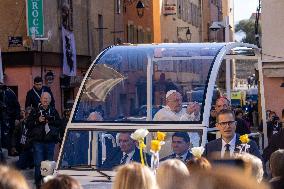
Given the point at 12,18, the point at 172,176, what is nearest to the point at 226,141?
the point at 172,176

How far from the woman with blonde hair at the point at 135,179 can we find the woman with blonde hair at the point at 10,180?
0.74 metres

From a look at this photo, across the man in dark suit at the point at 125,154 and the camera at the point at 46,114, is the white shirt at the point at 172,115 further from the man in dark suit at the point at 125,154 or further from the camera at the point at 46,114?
the camera at the point at 46,114

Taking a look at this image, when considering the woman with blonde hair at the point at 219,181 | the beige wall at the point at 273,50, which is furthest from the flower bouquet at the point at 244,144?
the beige wall at the point at 273,50

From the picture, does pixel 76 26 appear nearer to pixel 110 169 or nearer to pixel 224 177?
pixel 110 169

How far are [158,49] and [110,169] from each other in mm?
1850

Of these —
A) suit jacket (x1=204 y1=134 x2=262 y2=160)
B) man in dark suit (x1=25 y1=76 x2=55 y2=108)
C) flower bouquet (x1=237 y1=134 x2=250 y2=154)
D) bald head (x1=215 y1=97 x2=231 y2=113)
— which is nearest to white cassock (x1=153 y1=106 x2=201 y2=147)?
suit jacket (x1=204 y1=134 x2=262 y2=160)

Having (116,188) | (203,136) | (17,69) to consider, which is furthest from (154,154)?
(17,69)

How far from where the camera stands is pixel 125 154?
9.08 meters

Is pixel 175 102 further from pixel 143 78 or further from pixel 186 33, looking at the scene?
pixel 186 33

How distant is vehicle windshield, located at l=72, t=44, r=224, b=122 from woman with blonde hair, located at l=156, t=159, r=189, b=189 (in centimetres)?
403

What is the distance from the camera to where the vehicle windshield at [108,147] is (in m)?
8.91

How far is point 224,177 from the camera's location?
16.7 feet

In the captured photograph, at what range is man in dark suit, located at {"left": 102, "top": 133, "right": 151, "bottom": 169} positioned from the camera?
29.6ft

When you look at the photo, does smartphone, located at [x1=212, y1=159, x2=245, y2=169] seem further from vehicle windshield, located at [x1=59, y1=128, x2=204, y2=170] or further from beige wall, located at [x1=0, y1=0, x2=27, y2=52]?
beige wall, located at [x1=0, y1=0, x2=27, y2=52]
